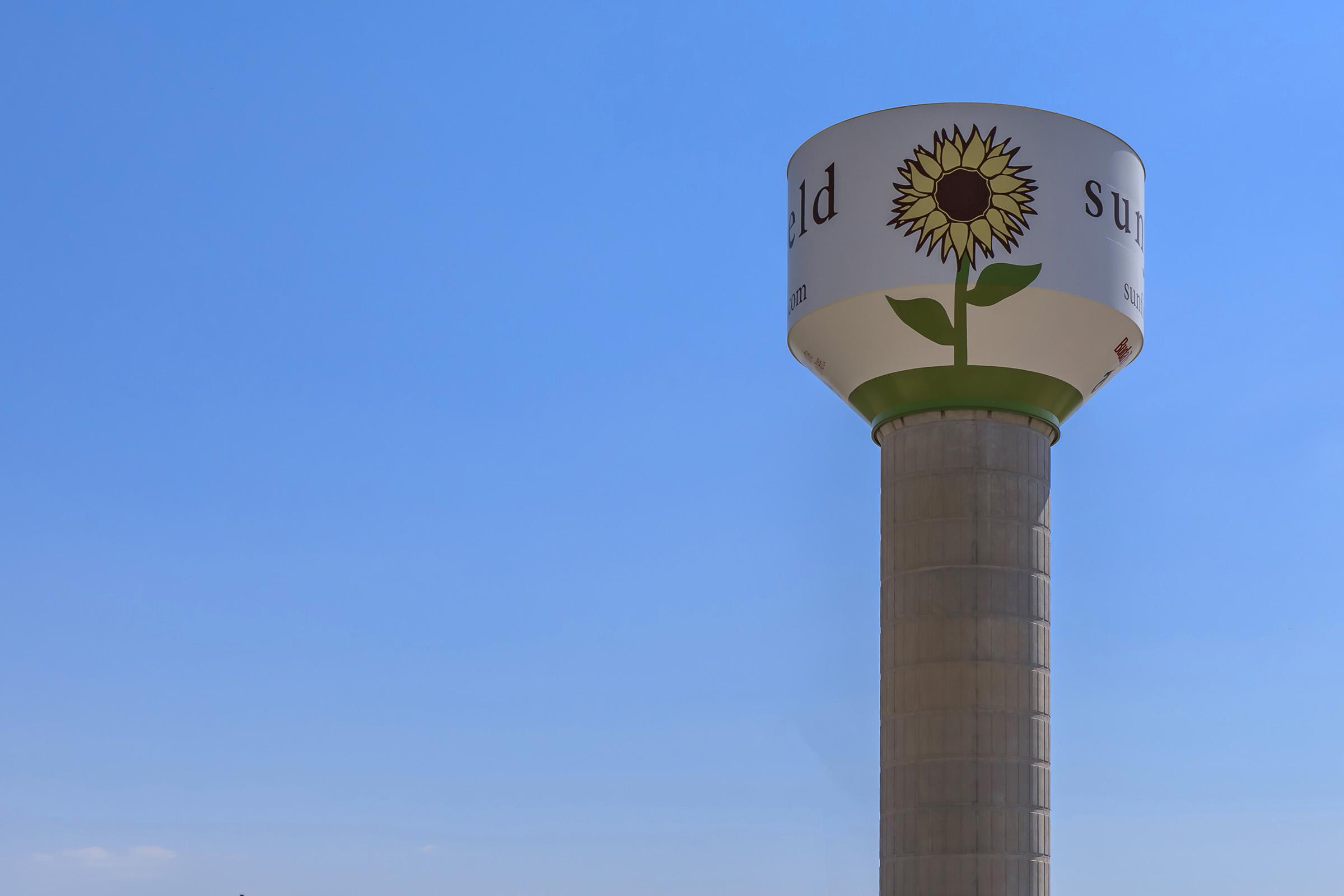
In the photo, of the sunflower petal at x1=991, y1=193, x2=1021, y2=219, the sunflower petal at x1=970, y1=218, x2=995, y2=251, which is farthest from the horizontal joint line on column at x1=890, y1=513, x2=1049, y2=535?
the sunflower petal at x1=991, y1=193, x2=1021, y2=219

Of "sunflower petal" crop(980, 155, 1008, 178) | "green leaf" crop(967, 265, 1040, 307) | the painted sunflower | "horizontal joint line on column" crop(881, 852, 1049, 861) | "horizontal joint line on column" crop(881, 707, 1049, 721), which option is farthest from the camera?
"sunflower petal" crop(980, 155, 1008, 178)

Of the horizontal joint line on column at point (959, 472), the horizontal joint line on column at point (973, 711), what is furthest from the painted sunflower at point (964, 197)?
the horizontal joint line on column at point (973, 711)

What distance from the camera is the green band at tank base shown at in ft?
120

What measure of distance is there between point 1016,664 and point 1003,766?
6.18 feet

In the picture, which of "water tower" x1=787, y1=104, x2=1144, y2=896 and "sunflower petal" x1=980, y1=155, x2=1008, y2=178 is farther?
"sunflower petal" x1=980, y1=155, x2=1008, y2=178

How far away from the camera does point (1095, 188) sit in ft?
122

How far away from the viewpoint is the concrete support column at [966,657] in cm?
3512

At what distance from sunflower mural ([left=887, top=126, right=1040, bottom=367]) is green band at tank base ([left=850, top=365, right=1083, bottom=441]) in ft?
1.40

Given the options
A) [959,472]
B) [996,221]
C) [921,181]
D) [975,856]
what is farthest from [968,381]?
[975,856]

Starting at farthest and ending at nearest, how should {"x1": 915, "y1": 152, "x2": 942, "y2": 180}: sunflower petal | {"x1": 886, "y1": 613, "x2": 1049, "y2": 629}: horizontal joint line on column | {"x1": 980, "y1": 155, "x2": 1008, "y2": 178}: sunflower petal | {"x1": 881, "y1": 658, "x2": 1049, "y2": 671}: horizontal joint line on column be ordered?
{"x1": 915, "y1": 152, "x2": 942, "y2": 180}: sunflower petal < {"x1": 980, "y1": 155, "x2": 1008, "y2": 178}: sunflower petal < {"x1": 886, "y1": 613, "x2": 1049, "y2": 629}: horizontal joint line on column < {"x1": 881, "y1": 658, "x2": 1049, "y2": 671}: horizontal joint line on column

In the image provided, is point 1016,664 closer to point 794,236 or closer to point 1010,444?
point 1010,444

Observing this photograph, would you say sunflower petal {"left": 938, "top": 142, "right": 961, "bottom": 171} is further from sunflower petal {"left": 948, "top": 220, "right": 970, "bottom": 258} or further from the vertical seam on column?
the vertical seam on column

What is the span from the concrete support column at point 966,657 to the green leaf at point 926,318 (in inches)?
59.7

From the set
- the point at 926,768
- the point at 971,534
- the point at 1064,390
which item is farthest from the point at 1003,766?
the point at 1064,390
